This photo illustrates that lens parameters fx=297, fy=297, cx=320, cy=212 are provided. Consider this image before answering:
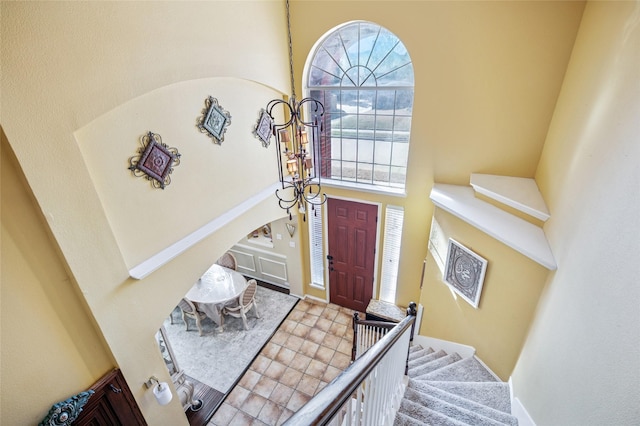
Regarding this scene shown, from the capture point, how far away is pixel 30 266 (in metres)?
2.04

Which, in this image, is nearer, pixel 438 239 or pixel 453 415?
pixel 453 415

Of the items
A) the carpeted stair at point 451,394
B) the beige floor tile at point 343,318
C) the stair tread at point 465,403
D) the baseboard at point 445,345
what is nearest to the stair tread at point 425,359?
the carpeted stair at point 451,394

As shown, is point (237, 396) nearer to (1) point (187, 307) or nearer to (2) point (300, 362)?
(2) point (300, 362)

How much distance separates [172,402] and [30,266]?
2170mm

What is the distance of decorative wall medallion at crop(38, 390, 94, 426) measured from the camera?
2207 millimetres

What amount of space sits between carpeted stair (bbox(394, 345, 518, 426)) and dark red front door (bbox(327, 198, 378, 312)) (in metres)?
1.48

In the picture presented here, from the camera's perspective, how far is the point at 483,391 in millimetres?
3098

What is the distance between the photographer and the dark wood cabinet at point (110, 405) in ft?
8.11

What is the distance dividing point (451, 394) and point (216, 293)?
393 cm

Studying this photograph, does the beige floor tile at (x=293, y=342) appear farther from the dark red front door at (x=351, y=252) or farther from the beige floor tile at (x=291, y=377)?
the dark red front door at (x=351, y=252)

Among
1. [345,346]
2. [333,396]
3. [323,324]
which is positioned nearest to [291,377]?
[345,346]

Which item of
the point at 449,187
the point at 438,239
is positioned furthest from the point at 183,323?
the point at 449,187

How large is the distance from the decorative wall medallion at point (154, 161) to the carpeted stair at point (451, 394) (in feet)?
9.47

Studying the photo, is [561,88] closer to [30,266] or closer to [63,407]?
[30,266]
